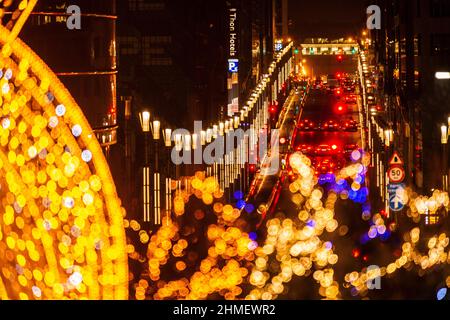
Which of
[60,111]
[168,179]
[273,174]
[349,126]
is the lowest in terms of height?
[273,174]

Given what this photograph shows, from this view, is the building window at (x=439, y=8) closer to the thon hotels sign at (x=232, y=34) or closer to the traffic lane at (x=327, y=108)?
the thon hotels sign at (x=232, y=34)

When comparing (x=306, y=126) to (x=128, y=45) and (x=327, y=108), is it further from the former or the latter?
(x=128, y=45)

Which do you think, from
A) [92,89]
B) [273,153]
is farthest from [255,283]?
[273,153]

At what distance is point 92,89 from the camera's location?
27.1 m

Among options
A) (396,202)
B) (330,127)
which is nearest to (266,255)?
(396,202)

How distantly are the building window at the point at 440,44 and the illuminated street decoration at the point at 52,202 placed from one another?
121ft

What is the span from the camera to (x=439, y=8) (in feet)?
157

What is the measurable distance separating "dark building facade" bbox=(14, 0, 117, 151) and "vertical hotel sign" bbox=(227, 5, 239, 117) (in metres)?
37.2

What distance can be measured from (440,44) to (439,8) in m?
1.85

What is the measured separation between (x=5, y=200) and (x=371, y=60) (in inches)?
4746

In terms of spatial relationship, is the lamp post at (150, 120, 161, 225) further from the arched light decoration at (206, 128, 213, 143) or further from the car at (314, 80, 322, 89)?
the car at (314, 80, 322, 89)

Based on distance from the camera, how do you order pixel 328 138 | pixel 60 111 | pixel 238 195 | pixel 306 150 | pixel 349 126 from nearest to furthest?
pixel 60 111 < pixel 238 195 < pixel 306 150 < pixel 328 138 < pixel 349 126

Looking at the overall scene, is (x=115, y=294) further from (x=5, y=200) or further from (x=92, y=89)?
(x=92, y=89)

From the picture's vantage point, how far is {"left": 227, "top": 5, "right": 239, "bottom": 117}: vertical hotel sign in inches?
2689
